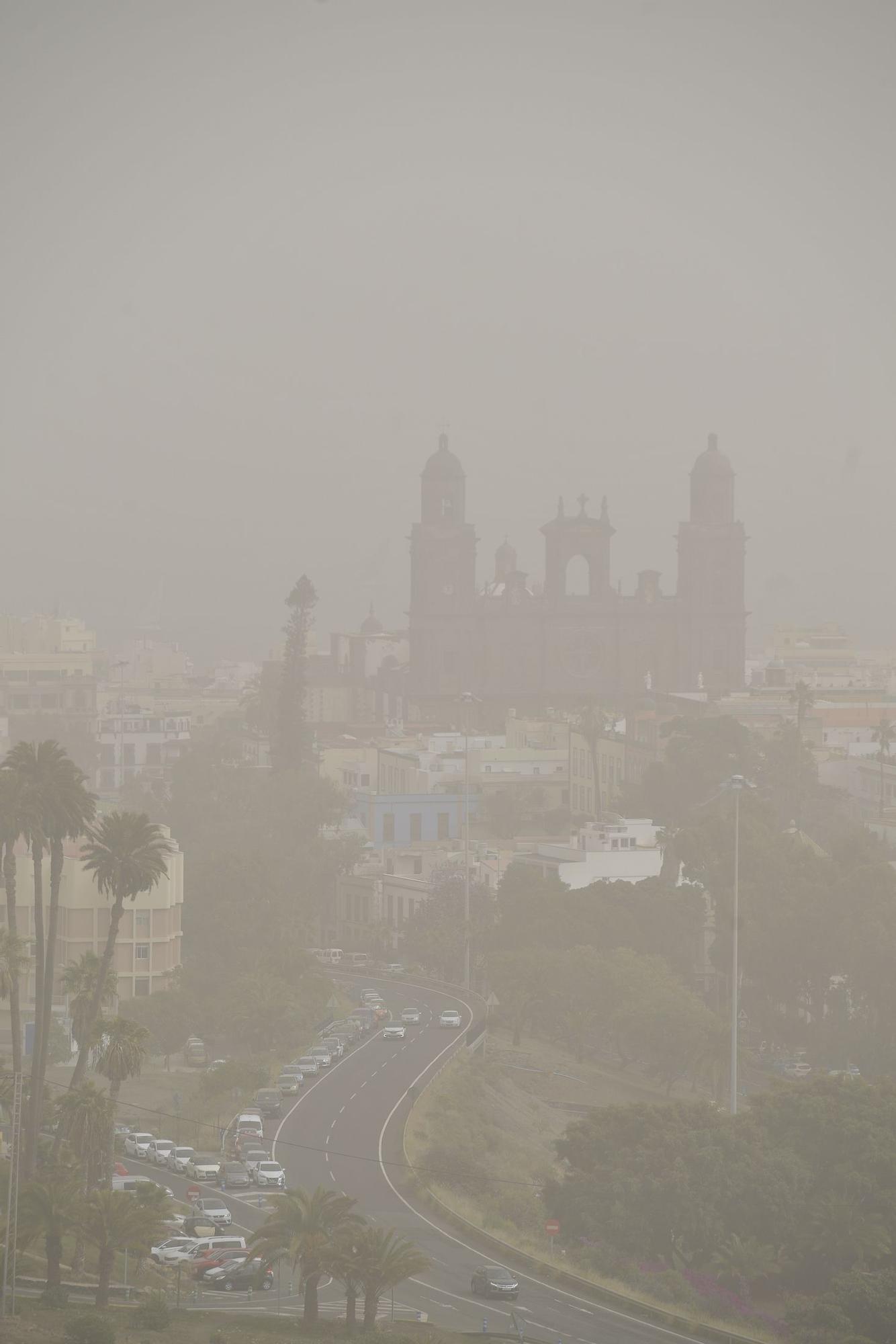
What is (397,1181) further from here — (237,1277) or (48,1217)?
(48,1217)

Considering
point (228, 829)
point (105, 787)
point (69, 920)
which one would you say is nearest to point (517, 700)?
point (105, 787)

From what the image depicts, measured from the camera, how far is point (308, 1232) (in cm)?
4209

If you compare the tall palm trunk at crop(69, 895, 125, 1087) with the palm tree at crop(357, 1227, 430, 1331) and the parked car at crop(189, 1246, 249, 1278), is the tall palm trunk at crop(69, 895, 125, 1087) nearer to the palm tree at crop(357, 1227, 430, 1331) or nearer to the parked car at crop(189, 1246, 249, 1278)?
the parked car at crop(189, 1246, 249, 1278)

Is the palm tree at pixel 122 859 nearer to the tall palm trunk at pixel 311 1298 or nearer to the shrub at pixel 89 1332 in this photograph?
the tall palm trunk at pixel 311 1298

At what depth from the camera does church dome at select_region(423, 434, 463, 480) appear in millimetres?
187750

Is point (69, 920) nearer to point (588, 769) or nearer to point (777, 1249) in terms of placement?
point (777, 1249)

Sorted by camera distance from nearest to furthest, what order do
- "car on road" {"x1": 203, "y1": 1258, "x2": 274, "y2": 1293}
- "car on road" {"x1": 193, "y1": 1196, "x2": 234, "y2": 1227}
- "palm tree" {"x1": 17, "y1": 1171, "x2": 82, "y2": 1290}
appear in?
"palm tree" {"x1": 17, "y1": 1171, "x2": 82, "y2": 1290}
"car on road" {"x1": 203, "y1": 1258, "x2": 274, "y2": 1293}
"car on road" {"x1": 193, "y1": 1196, "x2": 234, "y2": 1227}

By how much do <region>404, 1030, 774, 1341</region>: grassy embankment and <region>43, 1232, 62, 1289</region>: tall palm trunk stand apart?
1019 centimetres

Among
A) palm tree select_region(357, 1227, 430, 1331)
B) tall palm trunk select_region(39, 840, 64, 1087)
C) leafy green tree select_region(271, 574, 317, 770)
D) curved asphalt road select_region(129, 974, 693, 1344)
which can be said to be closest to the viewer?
palm tree select_region(357, 1227, 430, 1331)

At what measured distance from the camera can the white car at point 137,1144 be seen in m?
54.2

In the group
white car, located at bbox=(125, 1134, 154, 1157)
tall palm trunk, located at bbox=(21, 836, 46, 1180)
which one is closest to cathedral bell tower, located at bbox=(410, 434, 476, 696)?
tall palm trunk, located at bbox=(21, 836, 46, 1180)

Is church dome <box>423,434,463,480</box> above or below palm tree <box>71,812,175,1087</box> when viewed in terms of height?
above

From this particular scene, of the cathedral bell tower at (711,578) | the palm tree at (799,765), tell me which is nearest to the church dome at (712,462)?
the cathedral bell tower at (711,578)

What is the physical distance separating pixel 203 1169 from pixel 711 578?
14264 cm
